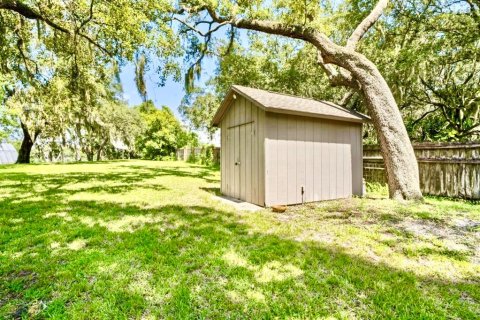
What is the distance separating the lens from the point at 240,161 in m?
6.68

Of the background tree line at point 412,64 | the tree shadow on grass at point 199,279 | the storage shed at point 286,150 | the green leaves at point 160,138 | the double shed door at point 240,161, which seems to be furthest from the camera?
the green leaves at point 160,138

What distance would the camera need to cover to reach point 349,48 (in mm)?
7062

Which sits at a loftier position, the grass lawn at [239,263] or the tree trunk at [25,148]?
the tree trunk at [25,148]

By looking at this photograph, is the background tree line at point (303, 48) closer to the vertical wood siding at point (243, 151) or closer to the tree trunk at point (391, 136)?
the tree trunk at point (391, 136)

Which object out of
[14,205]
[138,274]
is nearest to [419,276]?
[138,274]

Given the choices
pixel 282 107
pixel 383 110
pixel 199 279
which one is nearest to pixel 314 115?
pixel 282 107

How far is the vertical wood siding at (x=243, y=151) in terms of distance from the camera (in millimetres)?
5867

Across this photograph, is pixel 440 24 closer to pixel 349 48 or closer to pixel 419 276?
pixel 349 48

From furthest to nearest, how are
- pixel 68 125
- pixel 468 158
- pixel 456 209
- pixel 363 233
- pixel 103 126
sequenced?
pixel 103 126, pixel 68 125, pixel 468 158, pixel 456 209, pixel 363 233

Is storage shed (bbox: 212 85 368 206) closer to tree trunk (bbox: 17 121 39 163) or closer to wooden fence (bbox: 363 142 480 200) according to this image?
wooden fence (bbox: 363 142 480 200)

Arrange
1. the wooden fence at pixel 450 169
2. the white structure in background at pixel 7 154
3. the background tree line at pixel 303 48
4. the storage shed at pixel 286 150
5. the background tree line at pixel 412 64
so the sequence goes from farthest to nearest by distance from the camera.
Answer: the white structure in background at pixel 7 154 → the background tree line at pixel 412 64 → the background tree line at pixel 303 48 → the wooden fence at pixel 450 169 → the storage shed at pixel 286 150

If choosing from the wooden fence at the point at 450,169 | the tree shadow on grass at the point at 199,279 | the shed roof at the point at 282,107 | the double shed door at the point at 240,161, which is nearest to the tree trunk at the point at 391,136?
the shed roof at the point at 282,107

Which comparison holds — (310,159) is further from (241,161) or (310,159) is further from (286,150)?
(241,161)

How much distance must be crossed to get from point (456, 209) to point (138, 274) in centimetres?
633
